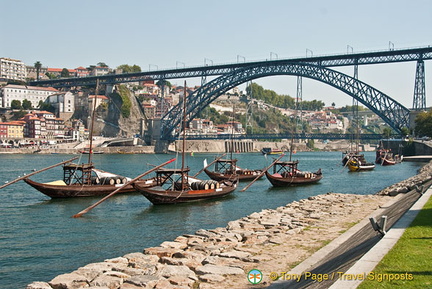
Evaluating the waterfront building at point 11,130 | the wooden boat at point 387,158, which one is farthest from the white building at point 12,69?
the wooden boat at point 387,158

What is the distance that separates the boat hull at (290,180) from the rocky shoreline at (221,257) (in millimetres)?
23033

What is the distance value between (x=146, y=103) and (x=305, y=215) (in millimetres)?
135353

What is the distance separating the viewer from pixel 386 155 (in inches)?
3029

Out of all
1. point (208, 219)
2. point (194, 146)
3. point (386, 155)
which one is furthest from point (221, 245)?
point (194, 146)

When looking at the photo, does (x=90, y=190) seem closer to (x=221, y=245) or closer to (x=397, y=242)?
(x=221, y=245)

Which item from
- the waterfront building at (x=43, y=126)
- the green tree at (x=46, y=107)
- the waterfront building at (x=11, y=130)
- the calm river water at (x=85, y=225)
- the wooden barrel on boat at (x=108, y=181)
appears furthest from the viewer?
the green tree at (x=46, y=107)

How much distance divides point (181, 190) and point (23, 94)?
126 m

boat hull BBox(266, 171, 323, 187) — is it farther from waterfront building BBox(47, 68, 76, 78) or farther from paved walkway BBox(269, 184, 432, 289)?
waterfront building BBox(47, 68, 76, 78)

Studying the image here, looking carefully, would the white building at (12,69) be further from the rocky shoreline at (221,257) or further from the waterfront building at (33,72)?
the rocky shoreline at (221,257)

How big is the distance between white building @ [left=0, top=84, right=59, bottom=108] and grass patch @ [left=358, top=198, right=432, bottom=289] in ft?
471

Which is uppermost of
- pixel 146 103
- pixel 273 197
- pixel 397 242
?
pixel 146 103

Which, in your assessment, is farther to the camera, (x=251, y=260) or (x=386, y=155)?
(x=386, y=155)

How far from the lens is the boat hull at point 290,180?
1645 inches

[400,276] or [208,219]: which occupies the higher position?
[400,276]
